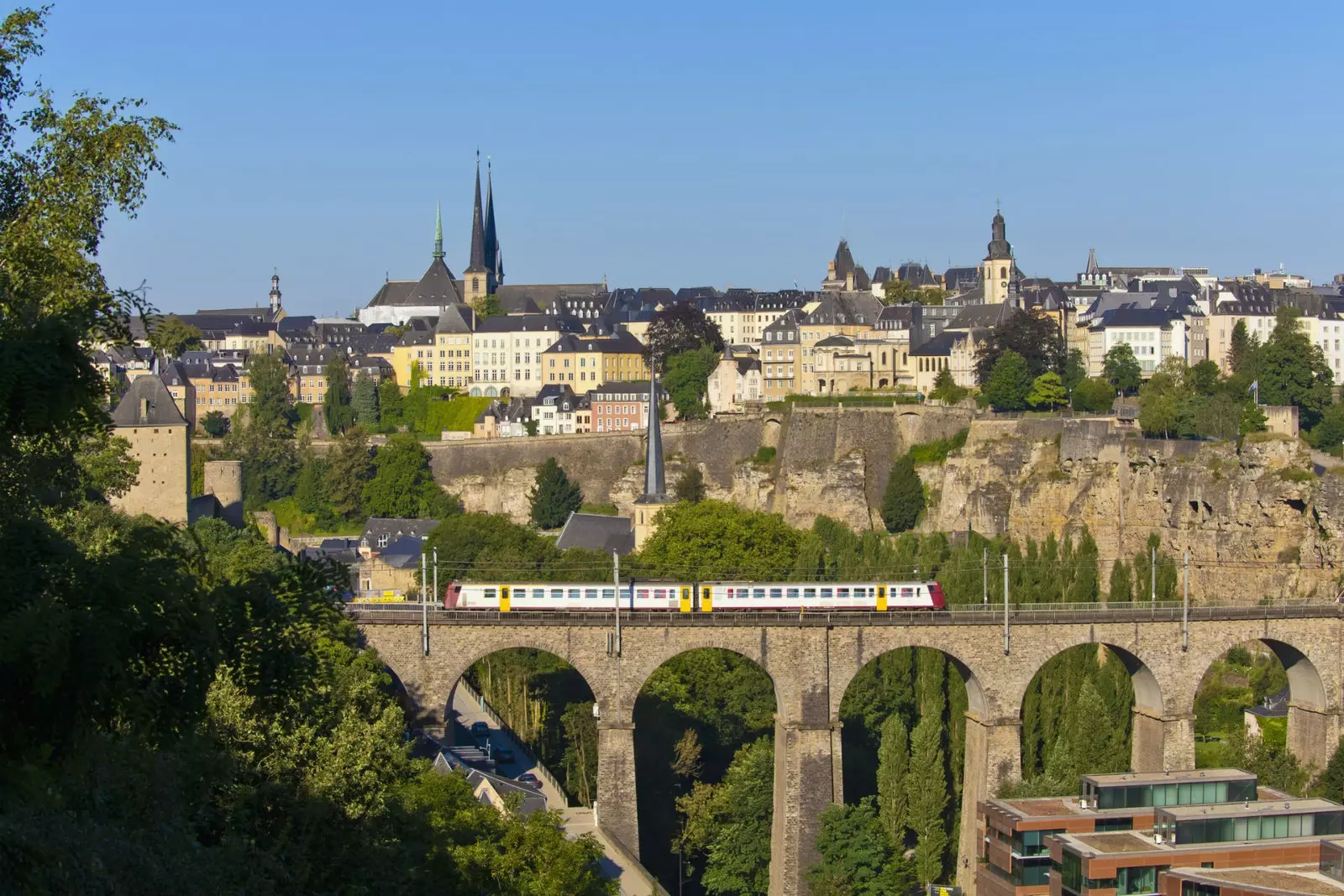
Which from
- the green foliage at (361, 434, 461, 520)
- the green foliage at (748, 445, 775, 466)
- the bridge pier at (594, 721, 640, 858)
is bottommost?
the bridge pier at (594, 721, 640, 858)

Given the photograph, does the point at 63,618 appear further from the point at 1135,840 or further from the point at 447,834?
the point at 1135,840

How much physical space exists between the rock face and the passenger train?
25.4m

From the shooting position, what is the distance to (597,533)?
265 feet

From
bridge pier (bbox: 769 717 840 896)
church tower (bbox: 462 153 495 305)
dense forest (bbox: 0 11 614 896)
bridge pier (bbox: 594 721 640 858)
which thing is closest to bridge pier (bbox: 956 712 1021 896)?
bridge pier (bbox: 769 717 840 896)

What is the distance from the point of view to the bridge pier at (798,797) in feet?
148

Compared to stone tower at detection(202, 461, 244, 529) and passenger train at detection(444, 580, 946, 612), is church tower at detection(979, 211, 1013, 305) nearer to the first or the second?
stone tower at detection(202, 461, 244, 529)

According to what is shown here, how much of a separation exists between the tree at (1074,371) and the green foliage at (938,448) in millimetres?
7336

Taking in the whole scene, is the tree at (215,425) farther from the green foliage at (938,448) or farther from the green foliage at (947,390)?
the green foliage at (938,448)

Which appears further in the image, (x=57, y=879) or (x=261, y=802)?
Answer: (x=261, y=802)

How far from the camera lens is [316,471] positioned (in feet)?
329

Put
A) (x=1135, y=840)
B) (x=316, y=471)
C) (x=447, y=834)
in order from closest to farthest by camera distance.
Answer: (x=447, y=834)
(x=1135, y=840)
(x=316, y=471)

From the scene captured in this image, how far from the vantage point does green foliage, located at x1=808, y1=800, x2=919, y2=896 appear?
43781 millimetres

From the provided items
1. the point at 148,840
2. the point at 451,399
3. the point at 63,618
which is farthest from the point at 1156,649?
the point at 451,399

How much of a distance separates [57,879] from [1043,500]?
71031 mm
